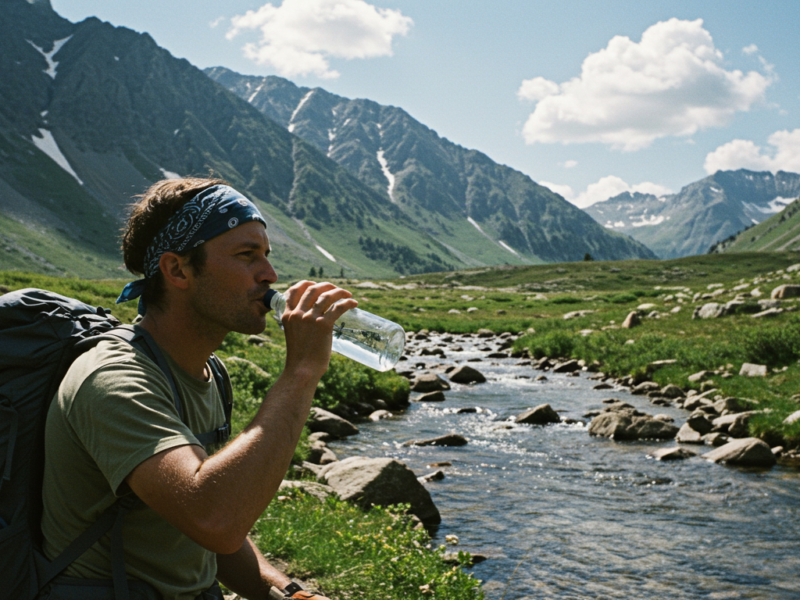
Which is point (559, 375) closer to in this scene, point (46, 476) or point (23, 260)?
point (46, 476)

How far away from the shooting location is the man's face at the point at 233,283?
3.01 metres

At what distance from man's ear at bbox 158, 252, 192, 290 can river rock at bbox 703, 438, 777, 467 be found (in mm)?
13992

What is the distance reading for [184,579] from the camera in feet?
9.18

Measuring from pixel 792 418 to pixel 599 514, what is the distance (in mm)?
6877

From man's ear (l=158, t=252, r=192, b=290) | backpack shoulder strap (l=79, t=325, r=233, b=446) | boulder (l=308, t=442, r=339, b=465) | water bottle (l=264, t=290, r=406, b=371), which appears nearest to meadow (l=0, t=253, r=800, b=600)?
boulder (l=308, t=442, r=339, b=465)

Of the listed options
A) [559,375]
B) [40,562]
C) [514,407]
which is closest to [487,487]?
[514,407]

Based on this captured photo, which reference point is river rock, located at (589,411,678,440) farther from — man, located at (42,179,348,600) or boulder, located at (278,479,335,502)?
man, located at (42,179,348,600)

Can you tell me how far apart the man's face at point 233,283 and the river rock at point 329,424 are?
44.5 feet

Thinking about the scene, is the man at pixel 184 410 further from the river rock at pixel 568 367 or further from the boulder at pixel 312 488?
the river rock at pixel 568 367

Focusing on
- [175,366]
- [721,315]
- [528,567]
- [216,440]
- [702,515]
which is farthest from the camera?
[721,315]

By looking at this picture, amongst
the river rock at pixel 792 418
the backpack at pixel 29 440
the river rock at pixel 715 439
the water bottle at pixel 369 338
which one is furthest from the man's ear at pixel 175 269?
the river rock at pixel 792 418

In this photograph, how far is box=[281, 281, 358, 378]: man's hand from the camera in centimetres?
270

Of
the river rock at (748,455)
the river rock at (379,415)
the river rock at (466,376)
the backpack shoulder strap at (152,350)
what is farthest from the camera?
the river rock at (466,376)

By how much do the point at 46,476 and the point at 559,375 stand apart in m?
26.7
